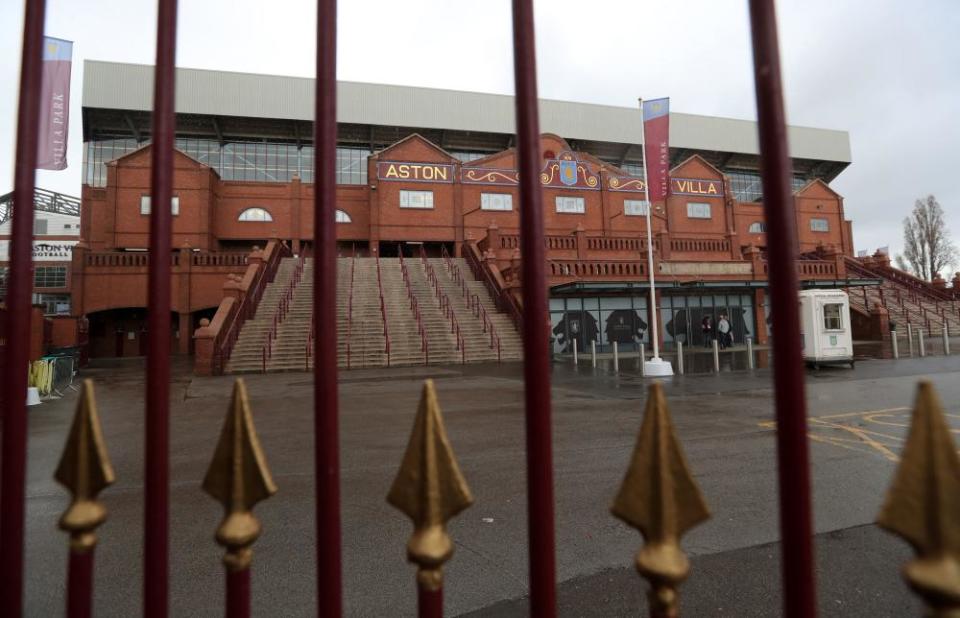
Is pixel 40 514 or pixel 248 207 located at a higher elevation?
pixel 248 207

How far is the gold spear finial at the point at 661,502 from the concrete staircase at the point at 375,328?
50.0 ft

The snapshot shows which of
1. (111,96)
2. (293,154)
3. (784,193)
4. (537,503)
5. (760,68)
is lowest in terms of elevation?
(537,503)

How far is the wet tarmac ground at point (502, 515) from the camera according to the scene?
277 cm

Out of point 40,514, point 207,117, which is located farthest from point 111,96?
point 40,514

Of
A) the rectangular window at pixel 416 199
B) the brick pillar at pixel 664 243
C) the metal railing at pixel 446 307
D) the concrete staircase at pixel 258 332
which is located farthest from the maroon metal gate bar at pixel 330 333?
the rectangular window at pixel 416 199

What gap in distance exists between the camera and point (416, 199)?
32812 mm

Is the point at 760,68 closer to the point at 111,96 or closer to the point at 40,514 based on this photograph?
the point at 40,514

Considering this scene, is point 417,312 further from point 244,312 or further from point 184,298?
point 184,298

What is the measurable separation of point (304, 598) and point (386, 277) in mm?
21911

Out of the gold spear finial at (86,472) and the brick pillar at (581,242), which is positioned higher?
the brick pillar at (581,242)

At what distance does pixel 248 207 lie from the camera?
33219mm

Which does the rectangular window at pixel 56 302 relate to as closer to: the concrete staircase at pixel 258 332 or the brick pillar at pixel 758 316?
the concrete staircase at pixel 258 332

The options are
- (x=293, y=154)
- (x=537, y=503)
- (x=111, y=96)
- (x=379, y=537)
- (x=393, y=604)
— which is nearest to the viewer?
(x=537, y=503)

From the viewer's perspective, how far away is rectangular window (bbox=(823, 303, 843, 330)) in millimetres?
14734
